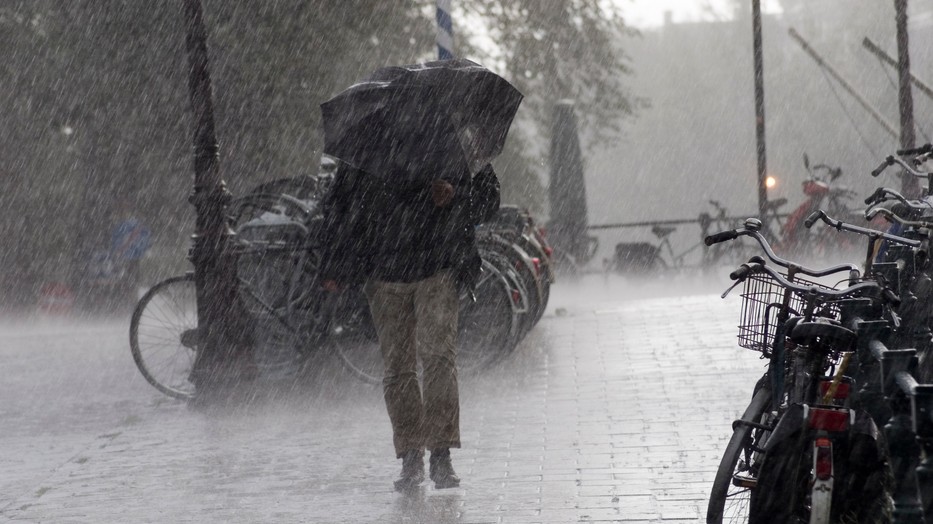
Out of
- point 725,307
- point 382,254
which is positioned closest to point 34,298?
point 725,307

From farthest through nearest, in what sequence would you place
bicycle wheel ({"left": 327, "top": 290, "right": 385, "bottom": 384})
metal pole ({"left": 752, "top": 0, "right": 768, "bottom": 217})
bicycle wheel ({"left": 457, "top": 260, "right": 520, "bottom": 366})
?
metal pole ({"left": 752, "top": 0, "right": 768, "bottom": 217}) < bicycle wheel ({"left": 457, "top": 260, "right": 520, "bottom": 366}) < bicycle wheel ({"left": 327, "top": 290, "right": 385, "bottom": 384})

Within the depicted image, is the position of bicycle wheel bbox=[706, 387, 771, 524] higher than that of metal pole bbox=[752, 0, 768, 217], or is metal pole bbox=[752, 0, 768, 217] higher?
metal pole bbox=[752, 0, 768, 217]

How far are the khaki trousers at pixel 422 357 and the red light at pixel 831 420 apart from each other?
2.54 metres

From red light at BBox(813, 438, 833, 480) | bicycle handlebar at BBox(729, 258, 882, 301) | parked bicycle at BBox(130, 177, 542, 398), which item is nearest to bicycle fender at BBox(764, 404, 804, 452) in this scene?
red light at BBox(813, 438, 833, 480)

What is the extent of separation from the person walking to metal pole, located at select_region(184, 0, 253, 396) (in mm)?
3031

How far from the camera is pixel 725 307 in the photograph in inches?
529

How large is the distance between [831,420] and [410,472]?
272 cm

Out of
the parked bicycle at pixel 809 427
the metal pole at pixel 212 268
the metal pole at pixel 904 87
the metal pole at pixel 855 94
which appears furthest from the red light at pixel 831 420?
the metal pole at pixel 855 94

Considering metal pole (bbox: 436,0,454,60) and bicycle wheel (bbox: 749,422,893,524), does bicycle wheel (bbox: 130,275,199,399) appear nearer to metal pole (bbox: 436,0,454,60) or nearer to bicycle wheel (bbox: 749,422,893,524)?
metal pole (bbox: 436,0,454,60)

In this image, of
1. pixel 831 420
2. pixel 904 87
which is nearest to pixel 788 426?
pixel 831 420

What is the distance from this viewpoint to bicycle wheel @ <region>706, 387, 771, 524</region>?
4711mm

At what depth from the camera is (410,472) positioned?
6594mm

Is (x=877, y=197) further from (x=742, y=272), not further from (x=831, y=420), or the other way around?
(x=831, y=420)

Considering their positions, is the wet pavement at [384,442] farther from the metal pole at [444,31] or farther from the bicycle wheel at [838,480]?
the metal pole at [444,31]
